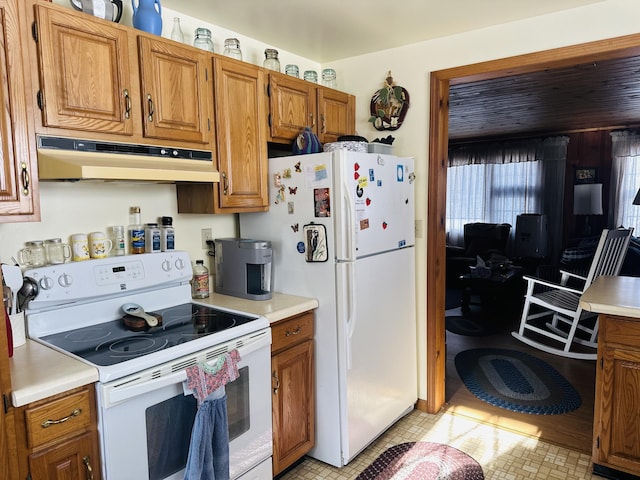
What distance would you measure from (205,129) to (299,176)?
512 millimetres

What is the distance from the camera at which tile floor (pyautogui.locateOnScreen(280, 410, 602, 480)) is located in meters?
2.28

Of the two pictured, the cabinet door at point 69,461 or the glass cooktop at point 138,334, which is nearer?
the cabinet door at point 69,461

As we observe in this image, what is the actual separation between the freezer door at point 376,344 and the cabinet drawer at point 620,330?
105cm

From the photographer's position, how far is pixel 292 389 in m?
2.21

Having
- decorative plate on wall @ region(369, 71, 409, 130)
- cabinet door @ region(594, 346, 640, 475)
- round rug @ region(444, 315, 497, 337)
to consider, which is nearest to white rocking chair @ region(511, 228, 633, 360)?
round rug @ region(444, 315, 497, 337)

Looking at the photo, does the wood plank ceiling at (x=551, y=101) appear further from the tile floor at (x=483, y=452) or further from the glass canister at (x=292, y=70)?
the tile floor at (x=483, y=452)

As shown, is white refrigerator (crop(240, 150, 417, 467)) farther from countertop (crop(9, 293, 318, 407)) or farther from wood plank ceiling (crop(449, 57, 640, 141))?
wood plank ceiling (crop(449, 57, 640, 141))

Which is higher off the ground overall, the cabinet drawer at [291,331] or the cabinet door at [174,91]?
the cabinet door at [174,91]

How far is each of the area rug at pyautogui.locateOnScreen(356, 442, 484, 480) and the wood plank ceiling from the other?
2.82m

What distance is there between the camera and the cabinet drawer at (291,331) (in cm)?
209

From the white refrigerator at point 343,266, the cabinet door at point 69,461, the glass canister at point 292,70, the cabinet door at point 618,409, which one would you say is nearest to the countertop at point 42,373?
the cabinet door at point 69,461

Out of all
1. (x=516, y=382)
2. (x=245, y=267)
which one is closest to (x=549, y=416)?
(x=516, y=382)

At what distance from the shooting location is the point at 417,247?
2.91m

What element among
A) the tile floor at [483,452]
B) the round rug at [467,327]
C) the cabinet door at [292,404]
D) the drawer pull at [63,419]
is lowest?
the tile floor at [483,452]
